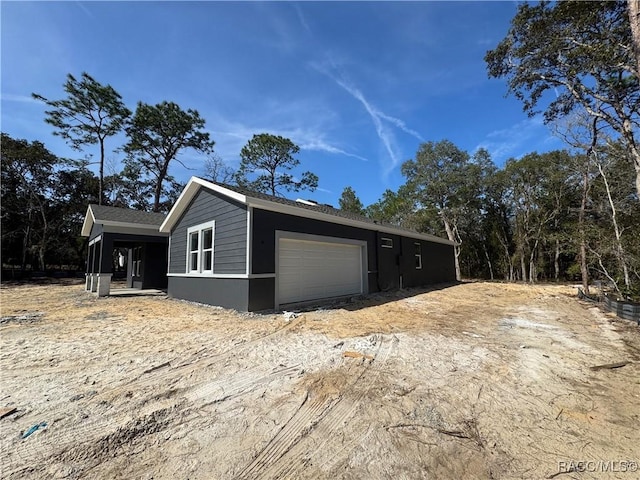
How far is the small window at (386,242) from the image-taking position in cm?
1204

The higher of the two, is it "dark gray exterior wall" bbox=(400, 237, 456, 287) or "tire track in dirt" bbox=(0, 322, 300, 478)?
"dark gray exterior wall" bbox=(400, 237, 456, 287)

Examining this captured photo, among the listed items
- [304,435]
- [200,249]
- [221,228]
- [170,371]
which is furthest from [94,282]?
[304,435]

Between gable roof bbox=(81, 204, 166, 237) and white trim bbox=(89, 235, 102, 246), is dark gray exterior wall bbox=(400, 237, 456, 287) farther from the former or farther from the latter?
white trim bbox=(89, 235, 102, 246)

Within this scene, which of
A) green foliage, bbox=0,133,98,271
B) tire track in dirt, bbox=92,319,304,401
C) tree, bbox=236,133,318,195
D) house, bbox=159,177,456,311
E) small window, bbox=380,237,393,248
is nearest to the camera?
tire track in dirt, bbox=92,319,304,401

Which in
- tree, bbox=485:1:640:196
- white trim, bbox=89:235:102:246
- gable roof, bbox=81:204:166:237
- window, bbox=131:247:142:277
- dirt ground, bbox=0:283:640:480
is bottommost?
dirt ground, bbox=0:283:640:480

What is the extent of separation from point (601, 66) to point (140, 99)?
27.0 metres

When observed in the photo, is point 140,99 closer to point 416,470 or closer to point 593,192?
point 416,470

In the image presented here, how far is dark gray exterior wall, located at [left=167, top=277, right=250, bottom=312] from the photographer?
7250 mm

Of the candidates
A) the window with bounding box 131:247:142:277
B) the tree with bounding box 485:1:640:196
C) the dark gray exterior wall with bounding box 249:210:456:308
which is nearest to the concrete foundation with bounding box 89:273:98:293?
the window with bounding box 131:247:142:277

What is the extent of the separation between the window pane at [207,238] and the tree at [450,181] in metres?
18.7

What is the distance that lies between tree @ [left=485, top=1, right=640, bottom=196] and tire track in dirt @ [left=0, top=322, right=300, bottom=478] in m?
10.5

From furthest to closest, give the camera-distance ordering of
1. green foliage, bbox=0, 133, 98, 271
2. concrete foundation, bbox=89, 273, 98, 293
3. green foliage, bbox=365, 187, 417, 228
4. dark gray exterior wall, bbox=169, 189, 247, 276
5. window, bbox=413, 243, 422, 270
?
green foliage, bbox=365, 187, 417, 228 → green foliage, bbox=0, 133, 98, 271 → window, bbox=413, 243, 422, 270 → concrete foundation, bbox=89, 273, 98, 293 → dark gray exterior wall, bbox=169, 189, 247, 276

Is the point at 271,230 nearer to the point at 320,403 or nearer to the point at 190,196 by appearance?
the point at 190,196

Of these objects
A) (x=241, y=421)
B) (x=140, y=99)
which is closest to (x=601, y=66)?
(x=241, y=421)
